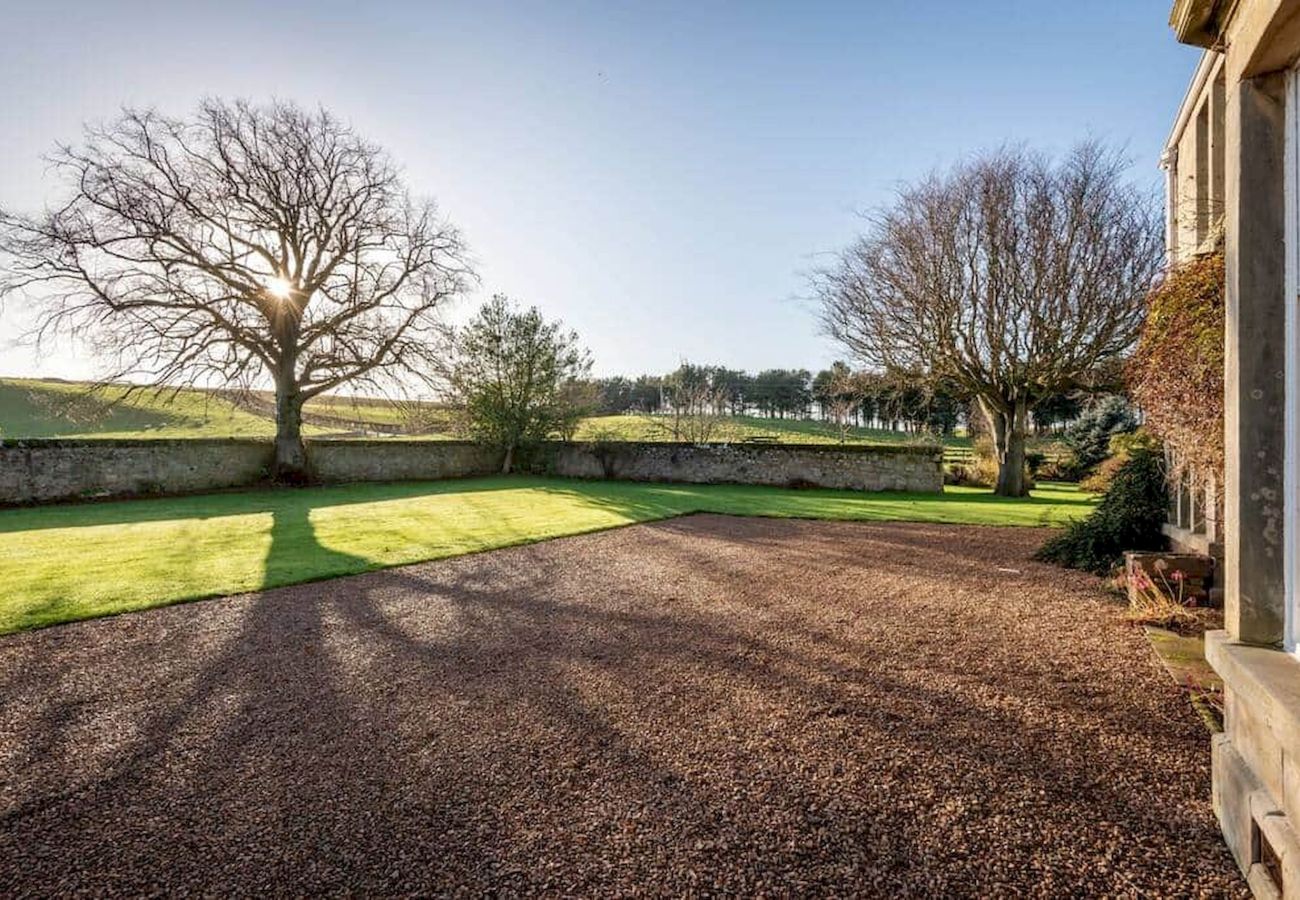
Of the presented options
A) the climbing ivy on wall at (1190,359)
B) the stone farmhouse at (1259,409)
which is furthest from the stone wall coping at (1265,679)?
the climbing ivy on wall at (1190,359)

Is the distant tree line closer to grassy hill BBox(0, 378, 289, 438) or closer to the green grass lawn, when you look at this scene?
the green grass lawn

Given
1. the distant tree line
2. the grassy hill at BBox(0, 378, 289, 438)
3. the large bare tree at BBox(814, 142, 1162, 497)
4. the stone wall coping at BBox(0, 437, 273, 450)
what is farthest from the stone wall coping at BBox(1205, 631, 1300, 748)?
the grassy hill at BBox(0, 378, 289, 438)

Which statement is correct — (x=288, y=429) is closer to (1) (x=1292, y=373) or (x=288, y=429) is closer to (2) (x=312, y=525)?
(2) (x=312, y=525)

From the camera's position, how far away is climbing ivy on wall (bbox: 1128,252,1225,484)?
3.76 meters

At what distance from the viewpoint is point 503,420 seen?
23969mm

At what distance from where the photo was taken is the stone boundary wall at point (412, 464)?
15500mm

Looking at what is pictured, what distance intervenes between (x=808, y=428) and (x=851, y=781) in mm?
48174

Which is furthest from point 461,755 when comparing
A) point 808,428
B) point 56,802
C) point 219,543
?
point 808,428

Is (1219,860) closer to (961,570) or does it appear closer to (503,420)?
(961,570)

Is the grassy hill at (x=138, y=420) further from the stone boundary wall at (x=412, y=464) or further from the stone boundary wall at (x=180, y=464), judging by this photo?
the stone boundary wall at (x=412, y=464)

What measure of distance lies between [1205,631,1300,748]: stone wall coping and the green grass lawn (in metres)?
7.91

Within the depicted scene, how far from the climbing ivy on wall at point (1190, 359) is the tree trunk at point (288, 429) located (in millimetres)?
21468

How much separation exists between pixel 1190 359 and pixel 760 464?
16628mm

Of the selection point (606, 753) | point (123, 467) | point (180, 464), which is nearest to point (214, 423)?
point (180, 464)
